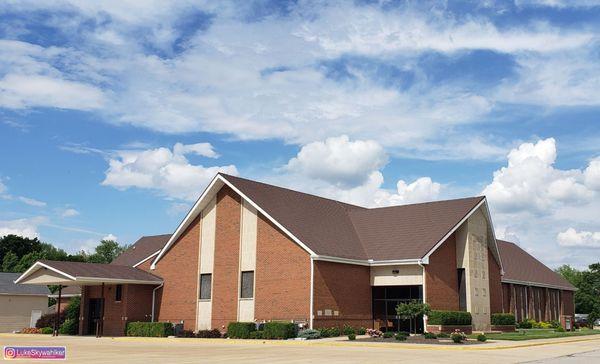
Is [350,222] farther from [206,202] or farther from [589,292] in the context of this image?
[589,292]

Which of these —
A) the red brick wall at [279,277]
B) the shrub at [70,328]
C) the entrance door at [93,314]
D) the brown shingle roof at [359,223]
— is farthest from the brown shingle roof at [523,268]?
the shrub at [70,328]

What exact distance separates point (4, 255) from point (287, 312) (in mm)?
82592

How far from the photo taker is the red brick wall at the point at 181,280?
143 feet

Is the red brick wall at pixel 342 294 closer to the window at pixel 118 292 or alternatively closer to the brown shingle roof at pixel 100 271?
the brown shingle roof at pixel 100 271

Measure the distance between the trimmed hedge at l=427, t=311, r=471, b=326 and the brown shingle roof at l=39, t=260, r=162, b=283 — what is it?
1901 centimetres

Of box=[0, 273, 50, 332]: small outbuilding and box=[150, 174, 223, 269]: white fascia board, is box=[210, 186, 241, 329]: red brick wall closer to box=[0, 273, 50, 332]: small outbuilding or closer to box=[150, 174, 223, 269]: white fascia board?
box=[150, 174, 223, 269]: white fascia board

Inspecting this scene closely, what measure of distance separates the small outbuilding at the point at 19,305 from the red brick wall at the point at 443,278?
123 ft

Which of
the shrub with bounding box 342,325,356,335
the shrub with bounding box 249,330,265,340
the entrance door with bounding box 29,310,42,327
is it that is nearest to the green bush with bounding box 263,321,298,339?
the shrub with bounding box 249,330,265,340

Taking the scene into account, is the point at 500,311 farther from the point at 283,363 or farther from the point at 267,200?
the point at 283,363

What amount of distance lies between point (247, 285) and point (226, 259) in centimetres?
249

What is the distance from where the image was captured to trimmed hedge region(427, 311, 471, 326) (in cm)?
3741

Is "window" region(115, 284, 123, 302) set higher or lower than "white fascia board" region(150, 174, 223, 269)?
lower

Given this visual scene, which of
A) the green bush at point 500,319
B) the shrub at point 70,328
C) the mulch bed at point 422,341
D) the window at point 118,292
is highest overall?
the window at point 118,292

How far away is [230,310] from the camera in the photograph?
4094 cm
